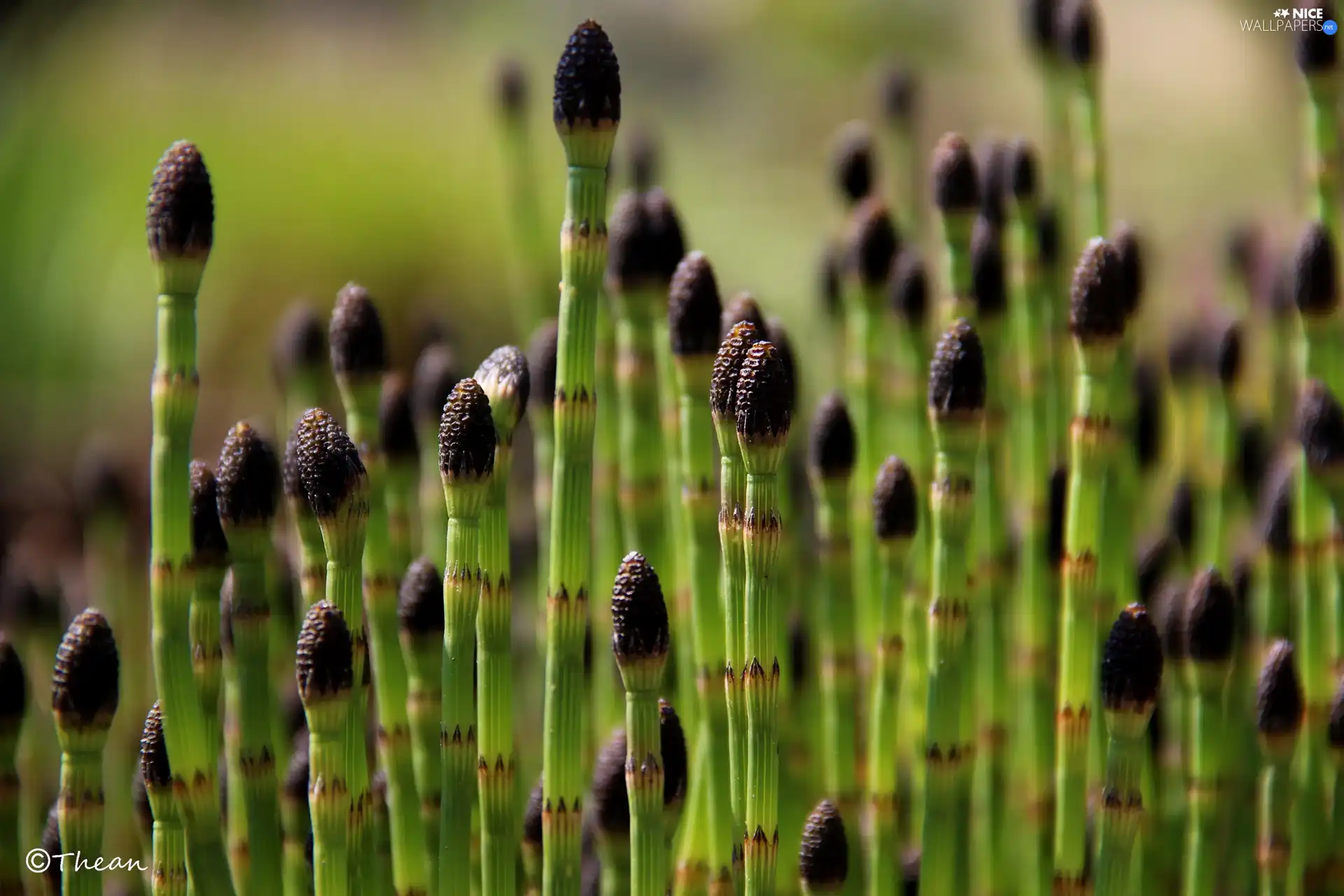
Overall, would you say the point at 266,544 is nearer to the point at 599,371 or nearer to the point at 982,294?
the point at 599,371

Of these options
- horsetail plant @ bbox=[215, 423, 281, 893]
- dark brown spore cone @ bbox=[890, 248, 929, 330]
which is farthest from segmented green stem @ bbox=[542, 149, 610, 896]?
dark brown spore cone @ bbox=[890, 248, 929, 330]

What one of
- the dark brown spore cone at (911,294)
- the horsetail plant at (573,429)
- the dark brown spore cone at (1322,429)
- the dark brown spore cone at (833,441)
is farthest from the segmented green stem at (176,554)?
the dark brown spore cone at (1322,429)

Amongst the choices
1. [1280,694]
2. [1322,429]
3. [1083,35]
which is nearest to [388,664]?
[1280,694]

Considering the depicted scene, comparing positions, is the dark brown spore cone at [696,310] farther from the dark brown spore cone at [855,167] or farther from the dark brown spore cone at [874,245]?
the dark brown spore cone at [855,167]

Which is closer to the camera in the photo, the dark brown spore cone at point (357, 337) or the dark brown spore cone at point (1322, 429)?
the dark brown spore cone at point (357, 337)

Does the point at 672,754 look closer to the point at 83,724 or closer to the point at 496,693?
the point at 496,693

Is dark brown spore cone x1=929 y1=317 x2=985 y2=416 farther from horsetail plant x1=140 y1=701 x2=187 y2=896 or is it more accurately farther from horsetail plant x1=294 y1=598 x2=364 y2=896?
horsetail plant x1=140 y1=701 x2=187 y2=896
